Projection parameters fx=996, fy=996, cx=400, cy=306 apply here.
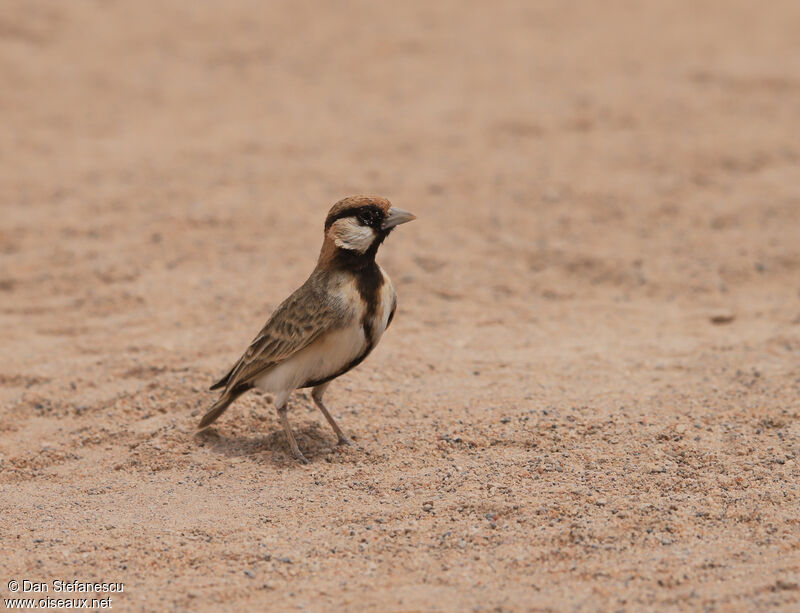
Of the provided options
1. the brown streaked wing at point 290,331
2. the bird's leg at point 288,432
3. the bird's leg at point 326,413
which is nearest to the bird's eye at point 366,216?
the brown streaked wing at point 290,331

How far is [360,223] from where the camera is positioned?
584 cm

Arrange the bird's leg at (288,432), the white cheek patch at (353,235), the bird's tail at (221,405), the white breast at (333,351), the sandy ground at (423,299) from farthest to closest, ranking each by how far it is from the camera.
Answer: the bird's tail at (221,405)
the bird's leg at (288,432)
the white cheek patch at (353,235)
the white breast at (333,351)
the sandy ground at (423,299)

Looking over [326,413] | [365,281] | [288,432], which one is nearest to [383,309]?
[365,281]

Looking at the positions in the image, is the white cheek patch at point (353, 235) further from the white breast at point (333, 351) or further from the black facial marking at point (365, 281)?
the white breast at point (333, 351)

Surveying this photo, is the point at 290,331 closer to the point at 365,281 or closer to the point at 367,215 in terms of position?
the point at 365,281

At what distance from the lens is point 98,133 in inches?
498

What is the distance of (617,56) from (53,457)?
10.6 meters

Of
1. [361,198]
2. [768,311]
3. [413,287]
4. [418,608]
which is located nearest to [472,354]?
[413,287]

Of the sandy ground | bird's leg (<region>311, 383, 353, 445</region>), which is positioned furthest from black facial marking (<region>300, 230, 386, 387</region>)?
the sandy ground

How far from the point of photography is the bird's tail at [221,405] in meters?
6.16

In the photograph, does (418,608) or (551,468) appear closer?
(418,608)

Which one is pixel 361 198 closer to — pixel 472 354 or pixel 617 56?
pixel 472 354

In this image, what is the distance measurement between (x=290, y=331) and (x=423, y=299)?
302 centimetres

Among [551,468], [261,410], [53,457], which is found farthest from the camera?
[261,410]
